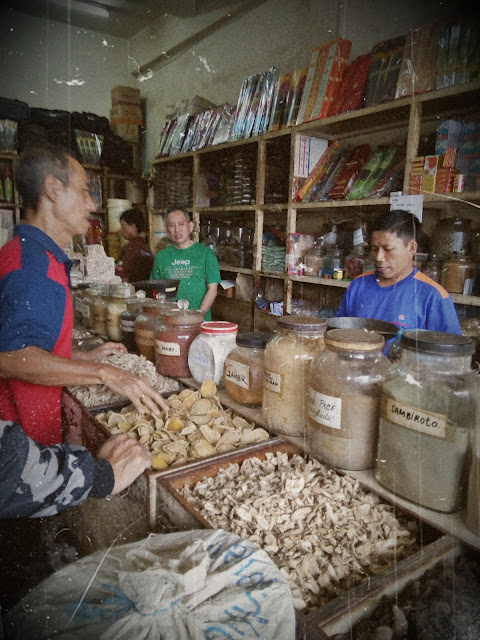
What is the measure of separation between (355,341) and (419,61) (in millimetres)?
1988

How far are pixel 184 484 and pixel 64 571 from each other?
0.29 meters

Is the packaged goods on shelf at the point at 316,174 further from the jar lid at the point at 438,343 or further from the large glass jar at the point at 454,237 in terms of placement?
the jar lid at the point at 438,343

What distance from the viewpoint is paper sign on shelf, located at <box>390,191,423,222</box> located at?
7.22 feet

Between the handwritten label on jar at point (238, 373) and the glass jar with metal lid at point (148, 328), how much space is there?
1.69ft

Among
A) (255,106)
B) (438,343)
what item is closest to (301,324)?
(438,343)

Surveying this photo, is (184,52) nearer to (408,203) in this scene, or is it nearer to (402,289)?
(408,203)

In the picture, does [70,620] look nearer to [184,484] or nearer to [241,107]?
[184,484]

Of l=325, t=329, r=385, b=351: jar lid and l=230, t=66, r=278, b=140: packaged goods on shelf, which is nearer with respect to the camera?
l=325, t=329, r=385, b=351: jar lid

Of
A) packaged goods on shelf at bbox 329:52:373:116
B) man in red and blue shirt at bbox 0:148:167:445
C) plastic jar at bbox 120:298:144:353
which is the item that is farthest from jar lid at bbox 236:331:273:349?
packaged goods on shelf at bbox 329:52:373:116

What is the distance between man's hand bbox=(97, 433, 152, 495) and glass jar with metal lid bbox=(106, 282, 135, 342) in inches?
44.3

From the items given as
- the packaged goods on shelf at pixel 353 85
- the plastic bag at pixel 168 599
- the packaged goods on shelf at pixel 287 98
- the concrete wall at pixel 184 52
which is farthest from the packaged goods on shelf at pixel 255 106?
the plastic bag at pixel 168 599

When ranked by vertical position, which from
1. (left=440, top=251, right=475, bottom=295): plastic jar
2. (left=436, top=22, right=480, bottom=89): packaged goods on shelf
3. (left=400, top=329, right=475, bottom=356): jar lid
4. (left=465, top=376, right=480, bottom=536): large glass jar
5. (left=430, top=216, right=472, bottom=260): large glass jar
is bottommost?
(left=465, top=376, right=480, bottom=536): large glass jar

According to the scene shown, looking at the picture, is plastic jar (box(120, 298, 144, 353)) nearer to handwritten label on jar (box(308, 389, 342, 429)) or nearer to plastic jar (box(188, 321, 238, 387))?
plastic jar (box(188, 321, 238, 387))

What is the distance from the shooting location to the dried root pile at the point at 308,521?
27.7 inches
